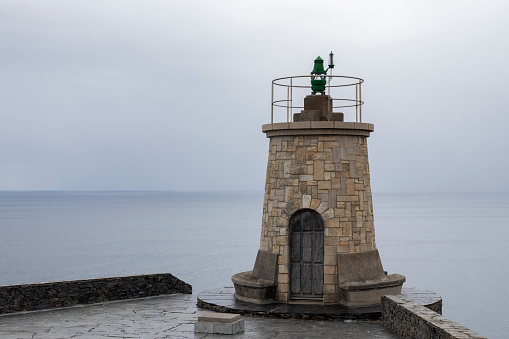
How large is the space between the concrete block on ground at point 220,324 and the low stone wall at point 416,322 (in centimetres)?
292

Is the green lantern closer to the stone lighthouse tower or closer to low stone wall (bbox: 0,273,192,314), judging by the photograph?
the stone lighthouse tower

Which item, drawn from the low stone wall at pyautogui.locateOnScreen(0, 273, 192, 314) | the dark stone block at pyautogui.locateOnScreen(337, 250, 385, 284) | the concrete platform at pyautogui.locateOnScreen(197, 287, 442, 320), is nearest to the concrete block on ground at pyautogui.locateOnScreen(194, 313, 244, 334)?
the concrete platform at pyautogui.locateOnScreen(197, 287, 442, 320)

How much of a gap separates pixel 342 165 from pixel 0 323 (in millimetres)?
8028

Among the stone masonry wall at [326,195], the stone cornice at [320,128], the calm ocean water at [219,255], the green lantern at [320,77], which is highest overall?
the green lantern at [320,77]

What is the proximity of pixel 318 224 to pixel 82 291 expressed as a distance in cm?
591

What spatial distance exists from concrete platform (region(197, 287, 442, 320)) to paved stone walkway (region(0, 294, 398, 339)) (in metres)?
0.21

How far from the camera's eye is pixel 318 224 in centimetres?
1561

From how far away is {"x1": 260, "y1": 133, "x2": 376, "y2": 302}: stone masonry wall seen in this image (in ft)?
50.6

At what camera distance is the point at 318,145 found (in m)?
15.7

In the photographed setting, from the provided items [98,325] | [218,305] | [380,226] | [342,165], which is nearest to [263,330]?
[218,305]

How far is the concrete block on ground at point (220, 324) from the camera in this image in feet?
42.1

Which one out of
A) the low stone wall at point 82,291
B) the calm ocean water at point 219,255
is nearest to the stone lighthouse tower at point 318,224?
the low stone wall at point 82,291

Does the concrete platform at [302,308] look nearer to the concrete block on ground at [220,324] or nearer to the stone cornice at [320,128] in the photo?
the concrete block on ground at [220,324]

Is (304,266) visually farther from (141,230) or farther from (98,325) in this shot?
(141,230)
